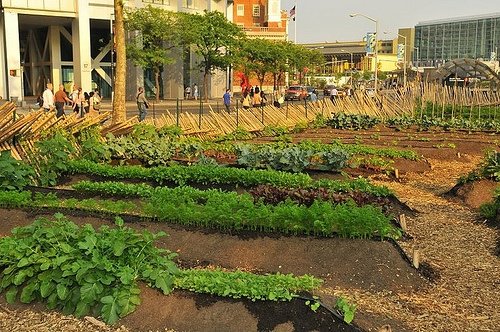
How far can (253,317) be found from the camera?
217 inches

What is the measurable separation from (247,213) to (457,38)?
164 m

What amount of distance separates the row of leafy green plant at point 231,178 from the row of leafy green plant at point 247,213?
1673mm

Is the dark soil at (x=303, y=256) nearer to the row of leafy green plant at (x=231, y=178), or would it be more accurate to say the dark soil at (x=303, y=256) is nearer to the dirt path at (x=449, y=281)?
the dirt path at (x=449, y=281)

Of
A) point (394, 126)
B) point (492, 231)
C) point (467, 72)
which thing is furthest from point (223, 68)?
point (492, 231)

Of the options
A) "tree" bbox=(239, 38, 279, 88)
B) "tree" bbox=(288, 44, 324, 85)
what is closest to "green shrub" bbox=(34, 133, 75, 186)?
"tree" bbox=(239, 38, 279, 88)

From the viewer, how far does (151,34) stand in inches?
1922

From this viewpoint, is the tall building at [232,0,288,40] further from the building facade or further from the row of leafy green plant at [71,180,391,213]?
the row of leafy green plant at [71,180,391,213]

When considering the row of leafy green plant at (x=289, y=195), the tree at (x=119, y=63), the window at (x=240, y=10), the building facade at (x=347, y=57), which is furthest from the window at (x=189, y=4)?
the building facade at (x=347, y=57)

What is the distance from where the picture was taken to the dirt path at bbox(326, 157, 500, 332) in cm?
602

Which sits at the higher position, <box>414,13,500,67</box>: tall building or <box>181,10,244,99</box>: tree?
<box>414,13,500,67</box>: tall building

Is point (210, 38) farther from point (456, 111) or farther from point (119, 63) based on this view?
point (119, 63)

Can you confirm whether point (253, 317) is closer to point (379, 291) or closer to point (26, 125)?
point (379, 291)

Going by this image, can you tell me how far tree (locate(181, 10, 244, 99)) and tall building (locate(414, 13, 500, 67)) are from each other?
99582mm

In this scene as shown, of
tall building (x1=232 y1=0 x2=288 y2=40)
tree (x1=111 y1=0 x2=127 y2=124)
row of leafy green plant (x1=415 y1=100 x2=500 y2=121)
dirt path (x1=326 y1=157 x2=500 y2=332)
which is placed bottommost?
dirt path (x1=326 y1=157 x2=500 y2=332)
